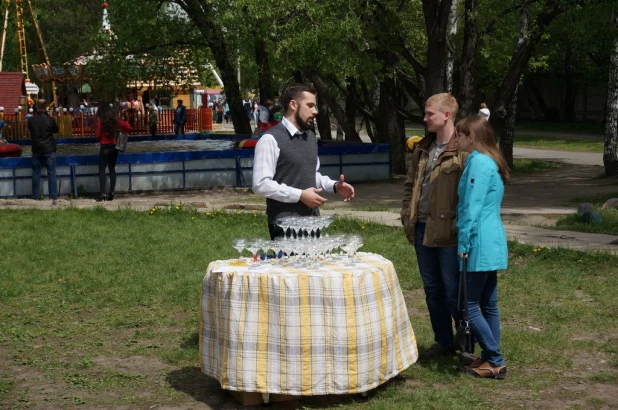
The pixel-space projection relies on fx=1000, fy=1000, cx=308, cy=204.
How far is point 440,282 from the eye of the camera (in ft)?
23.5

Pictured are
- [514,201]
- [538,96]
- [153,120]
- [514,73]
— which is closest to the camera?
[514,201]

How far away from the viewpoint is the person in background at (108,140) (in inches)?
738

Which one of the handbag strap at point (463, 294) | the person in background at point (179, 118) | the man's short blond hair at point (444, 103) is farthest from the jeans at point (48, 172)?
the person in background at point (179, 118)

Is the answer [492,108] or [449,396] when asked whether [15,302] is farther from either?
[492,108]

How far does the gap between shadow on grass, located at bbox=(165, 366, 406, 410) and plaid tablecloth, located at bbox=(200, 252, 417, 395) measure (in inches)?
8.2

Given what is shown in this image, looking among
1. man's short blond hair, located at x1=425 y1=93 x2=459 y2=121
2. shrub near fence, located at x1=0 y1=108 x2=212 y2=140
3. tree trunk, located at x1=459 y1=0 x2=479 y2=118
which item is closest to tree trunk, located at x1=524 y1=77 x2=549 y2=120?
shrub near fence, located at x1=0 y1=108 x2=212 y2=140

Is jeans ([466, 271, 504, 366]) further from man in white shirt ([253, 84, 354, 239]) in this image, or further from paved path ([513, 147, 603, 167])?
paved path ([513, 147, 603, 167])

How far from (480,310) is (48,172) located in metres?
13.7

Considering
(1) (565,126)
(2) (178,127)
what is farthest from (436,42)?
(1) (565,126)

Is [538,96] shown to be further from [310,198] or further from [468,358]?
[310,198]

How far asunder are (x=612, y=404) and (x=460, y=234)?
56.2 inches

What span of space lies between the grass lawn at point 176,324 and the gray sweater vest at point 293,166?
1.31m

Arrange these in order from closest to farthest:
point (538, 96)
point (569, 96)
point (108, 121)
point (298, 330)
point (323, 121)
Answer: point (298, 330)
point (108, 121)
point (323, 121)
point (569, 96)
point (538, 96)

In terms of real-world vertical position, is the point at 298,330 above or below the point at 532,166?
above
